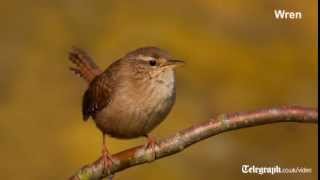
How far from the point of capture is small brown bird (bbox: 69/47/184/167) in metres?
2.76

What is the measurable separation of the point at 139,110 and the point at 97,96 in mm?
319

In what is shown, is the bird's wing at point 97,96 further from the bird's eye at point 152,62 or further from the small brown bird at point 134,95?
the bird's eye at point 152,62

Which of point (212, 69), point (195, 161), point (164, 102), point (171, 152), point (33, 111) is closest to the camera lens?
point (171, 152)

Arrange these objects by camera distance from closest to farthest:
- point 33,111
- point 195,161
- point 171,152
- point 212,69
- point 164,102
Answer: point 171,152 → point 164,102 → point 33,111 → point 195,161 → point 212,69

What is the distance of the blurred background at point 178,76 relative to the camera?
347cm

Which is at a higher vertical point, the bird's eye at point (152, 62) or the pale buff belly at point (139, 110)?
the bird's eye at point (152, 62)

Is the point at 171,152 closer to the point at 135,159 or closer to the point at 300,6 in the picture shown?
the point at 135,159

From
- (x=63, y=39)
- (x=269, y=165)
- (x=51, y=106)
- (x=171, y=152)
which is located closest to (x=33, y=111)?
(x=51, y=106)

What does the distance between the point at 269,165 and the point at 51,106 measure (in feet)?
3.53

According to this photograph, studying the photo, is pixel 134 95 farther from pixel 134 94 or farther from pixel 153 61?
pixel 153 61

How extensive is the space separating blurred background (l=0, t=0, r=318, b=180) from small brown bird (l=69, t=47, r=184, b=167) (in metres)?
0.39

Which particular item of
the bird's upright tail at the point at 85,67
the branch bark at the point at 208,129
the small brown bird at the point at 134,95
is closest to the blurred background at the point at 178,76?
the bird's upright tail at the point at 85,67

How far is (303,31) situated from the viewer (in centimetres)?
388

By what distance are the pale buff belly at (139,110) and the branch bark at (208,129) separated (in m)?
0.46
